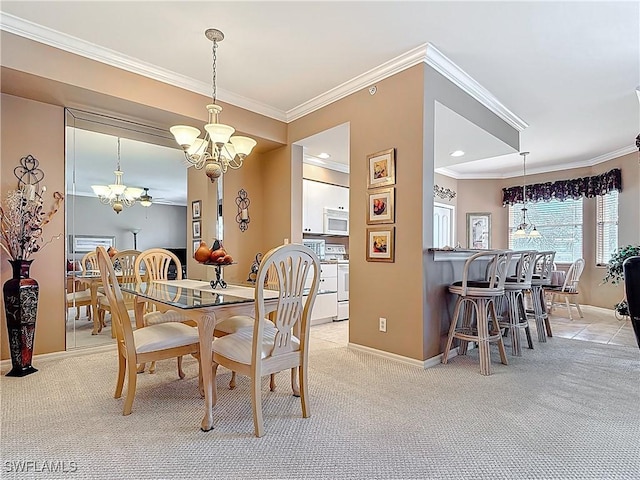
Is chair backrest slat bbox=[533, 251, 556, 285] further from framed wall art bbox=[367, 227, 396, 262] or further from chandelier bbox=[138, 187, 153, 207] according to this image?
chandelier bbox=[138, 187, 153, 207]

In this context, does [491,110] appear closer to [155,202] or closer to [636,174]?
[636,174]

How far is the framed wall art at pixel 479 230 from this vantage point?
25.1 feet

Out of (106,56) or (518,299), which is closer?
(106,56)

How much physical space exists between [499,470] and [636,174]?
5.91 meters

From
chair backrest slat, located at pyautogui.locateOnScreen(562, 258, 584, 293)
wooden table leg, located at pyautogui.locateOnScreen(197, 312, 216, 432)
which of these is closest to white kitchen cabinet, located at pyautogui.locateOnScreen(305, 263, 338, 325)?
wooden table leg, located at pyautogui.locateOnScreen(197, 312, 216, 432)

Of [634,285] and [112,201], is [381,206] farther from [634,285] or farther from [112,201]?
[112,201]

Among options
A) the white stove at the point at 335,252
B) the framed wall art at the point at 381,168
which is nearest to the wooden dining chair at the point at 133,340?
the framed wall art at the point at 381,168

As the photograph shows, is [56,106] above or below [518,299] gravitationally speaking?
above

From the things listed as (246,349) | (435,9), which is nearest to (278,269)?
(246,349)

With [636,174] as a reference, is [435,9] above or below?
above

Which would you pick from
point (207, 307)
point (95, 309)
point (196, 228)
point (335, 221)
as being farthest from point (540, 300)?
point (95, 309)

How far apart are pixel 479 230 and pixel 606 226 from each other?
6.91ft

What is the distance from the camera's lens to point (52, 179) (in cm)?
326

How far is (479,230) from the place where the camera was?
7703mm
